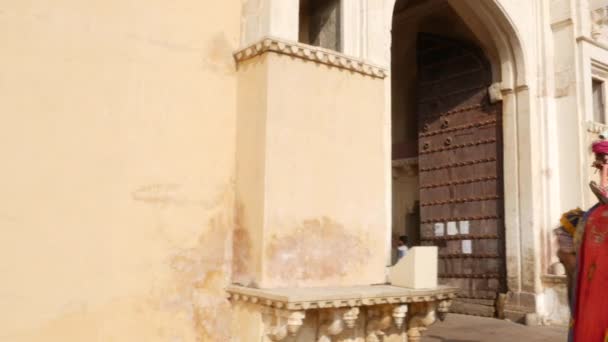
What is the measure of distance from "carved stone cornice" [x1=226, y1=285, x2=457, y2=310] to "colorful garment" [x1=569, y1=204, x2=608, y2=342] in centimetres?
170

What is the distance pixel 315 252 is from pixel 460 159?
4.84 meters

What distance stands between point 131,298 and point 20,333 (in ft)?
2.44

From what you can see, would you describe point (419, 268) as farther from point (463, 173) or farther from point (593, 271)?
point (463, 173)

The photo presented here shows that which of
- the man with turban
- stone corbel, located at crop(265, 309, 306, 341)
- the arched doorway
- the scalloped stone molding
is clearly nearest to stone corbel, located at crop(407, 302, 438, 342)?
stone corbel, located at crop(265, 309, 306, 341)

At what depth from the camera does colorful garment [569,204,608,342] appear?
2.58 metres

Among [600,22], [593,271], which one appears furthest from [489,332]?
[600,22]

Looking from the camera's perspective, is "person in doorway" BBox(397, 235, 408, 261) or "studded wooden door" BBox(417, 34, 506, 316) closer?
"studded wooden door" BBox(417, 34, 506, 316)

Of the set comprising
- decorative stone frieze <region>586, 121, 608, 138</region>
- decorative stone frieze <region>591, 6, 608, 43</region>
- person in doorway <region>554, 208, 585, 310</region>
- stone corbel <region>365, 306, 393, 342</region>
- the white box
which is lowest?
stone corbel <region>365, 306, 393, 342</region>

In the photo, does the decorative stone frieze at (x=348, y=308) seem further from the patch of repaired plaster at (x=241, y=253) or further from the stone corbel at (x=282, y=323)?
the patch of repaired plaster at (x=241, y=253)

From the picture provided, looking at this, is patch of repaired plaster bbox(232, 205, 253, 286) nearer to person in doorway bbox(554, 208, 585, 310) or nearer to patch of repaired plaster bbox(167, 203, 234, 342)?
patch of repaired plaster bbox(167, 203, 234, 342)

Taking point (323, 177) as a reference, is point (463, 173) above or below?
above

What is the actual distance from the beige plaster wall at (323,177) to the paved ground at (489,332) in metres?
2.39

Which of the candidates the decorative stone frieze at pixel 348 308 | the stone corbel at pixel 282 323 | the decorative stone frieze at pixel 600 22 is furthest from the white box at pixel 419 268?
the decorative stone frieze at pixel 600 22

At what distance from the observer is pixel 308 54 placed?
4.71 metres
